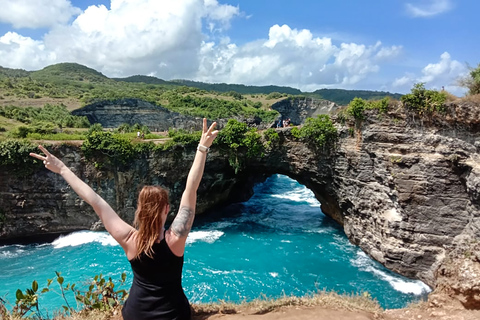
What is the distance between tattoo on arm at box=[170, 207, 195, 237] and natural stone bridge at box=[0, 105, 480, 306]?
9.35 m

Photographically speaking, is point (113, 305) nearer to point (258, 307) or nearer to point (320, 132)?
point (258, 307)

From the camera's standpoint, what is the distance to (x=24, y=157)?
21.0 meters

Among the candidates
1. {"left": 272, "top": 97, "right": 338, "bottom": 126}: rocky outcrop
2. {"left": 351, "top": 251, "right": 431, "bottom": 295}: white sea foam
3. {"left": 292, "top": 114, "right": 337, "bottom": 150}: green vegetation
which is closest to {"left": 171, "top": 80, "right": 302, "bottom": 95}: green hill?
{"left": 272, "top": 97, "right": 338, "bottom": 126}: rocky outcrop

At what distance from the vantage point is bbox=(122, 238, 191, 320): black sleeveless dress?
114 inches

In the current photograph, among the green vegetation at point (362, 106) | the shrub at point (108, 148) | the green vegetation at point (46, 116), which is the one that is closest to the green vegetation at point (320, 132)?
the green vegetation at point (362, 106)

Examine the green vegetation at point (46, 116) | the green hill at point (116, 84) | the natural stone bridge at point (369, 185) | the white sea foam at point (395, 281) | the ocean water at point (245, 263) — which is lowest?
the white sea foam at point (395, 281)

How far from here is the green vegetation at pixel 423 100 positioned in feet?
52.5

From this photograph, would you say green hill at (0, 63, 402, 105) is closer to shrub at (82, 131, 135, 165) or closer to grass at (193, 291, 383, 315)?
shrub at (82, 131, 135, 165)

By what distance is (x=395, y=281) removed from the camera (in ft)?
54.9

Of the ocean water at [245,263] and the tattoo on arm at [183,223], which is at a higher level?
the tattoo on arm at [183,223]

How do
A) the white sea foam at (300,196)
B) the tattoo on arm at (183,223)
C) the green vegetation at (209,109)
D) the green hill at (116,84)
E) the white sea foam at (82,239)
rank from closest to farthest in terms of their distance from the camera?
the tattoo on arm at (183,223) < the white sea foam at (82,239) < the white sea foam at (300,196) < the green vegetation at (209,109) < the green hill at (116,84)

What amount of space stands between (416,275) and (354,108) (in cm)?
1000

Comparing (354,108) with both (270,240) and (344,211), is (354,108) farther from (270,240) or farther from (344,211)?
(270,240)

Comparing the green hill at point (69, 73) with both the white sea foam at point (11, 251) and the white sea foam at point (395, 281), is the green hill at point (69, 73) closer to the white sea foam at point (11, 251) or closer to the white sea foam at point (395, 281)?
the white sea foam at point (11, 251)
